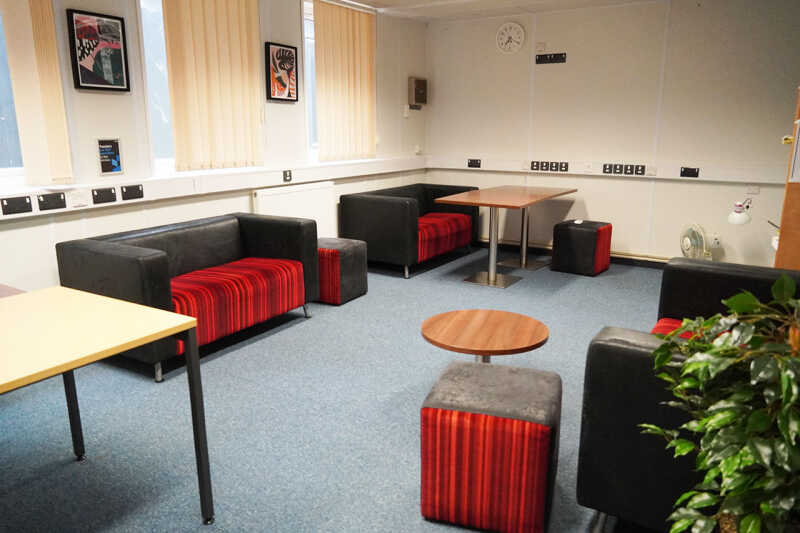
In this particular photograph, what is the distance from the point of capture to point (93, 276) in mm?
3166

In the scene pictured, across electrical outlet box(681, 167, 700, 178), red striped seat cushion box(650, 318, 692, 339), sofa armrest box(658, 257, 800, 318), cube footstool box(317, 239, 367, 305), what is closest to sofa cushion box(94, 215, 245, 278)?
cube footstool box(317, 239, 367, 305)

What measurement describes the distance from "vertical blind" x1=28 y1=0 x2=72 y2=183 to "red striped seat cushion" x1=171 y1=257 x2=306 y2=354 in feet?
3.06

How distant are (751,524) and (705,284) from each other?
2123mm

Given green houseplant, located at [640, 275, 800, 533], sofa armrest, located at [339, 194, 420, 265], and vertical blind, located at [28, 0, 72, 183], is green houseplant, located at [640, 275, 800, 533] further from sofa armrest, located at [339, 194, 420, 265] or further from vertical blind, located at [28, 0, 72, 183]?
sofa armrest, located at [339, 194, 420, 265]

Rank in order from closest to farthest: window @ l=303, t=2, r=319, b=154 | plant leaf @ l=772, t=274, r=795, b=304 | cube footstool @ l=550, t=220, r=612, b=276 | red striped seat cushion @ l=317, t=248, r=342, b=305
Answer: plant leaf @ l=772, t=274, r=795, b=304 < red striped seat cushion @ l=317, t=248, r=342, b=305 < window @ l=303, t=2, r=319, b=154 < cube footstool @ l=550, t=220, r=612, b=276

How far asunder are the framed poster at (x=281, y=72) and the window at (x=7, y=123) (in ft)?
6.16

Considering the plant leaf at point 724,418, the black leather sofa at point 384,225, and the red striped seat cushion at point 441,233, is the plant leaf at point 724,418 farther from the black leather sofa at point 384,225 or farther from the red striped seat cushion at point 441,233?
the red striped seat cushion at point 441,233

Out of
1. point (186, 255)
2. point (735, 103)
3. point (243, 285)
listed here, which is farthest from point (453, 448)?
point (735, 103)

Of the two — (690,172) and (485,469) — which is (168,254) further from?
(690,172)

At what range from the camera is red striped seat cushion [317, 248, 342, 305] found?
445 cm

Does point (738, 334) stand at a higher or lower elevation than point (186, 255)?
higher

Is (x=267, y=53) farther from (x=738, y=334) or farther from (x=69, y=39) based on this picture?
(x=738, y=334)

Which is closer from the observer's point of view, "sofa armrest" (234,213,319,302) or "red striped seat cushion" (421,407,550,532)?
"red striped seat cushion" (421,407,550,532)

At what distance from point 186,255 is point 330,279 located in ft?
3.64
